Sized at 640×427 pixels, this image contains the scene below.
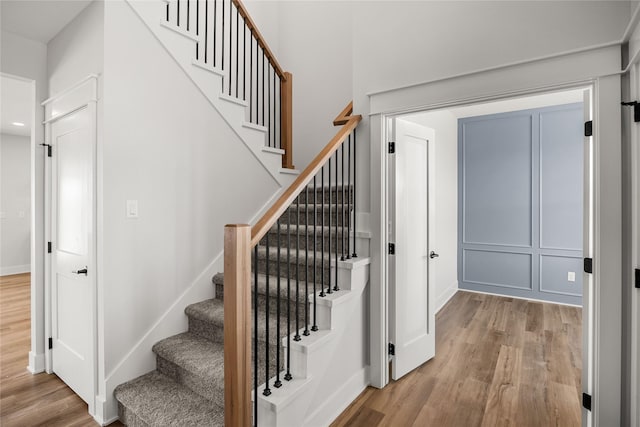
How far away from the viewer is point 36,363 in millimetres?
2713

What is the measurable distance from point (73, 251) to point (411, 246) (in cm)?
278

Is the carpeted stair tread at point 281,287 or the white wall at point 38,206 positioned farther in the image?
the white wall at point 38,206

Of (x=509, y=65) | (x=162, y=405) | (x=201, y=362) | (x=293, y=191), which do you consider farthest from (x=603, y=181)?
(x=162, y=405)

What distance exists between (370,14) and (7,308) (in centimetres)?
590

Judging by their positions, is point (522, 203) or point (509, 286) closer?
point (522, 203)

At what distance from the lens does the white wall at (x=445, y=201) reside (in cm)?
452

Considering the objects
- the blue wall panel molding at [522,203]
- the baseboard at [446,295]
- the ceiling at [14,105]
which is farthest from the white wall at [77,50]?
the blue wall panel molding at [522,203]

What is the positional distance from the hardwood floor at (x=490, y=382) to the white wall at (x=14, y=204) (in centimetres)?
803

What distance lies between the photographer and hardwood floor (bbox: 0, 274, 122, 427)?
2.11 m

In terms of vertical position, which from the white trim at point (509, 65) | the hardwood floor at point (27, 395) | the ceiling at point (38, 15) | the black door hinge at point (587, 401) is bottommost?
the hardwood floor at point (27, 395)

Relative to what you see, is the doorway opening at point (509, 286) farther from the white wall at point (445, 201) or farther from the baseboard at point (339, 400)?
the baseboard at point (339, 400)

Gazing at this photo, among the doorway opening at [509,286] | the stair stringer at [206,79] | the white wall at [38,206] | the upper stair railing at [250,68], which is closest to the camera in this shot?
the stair stringer at [206,79]

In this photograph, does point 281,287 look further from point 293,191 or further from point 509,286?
point 509,286

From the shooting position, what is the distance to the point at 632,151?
162cm
